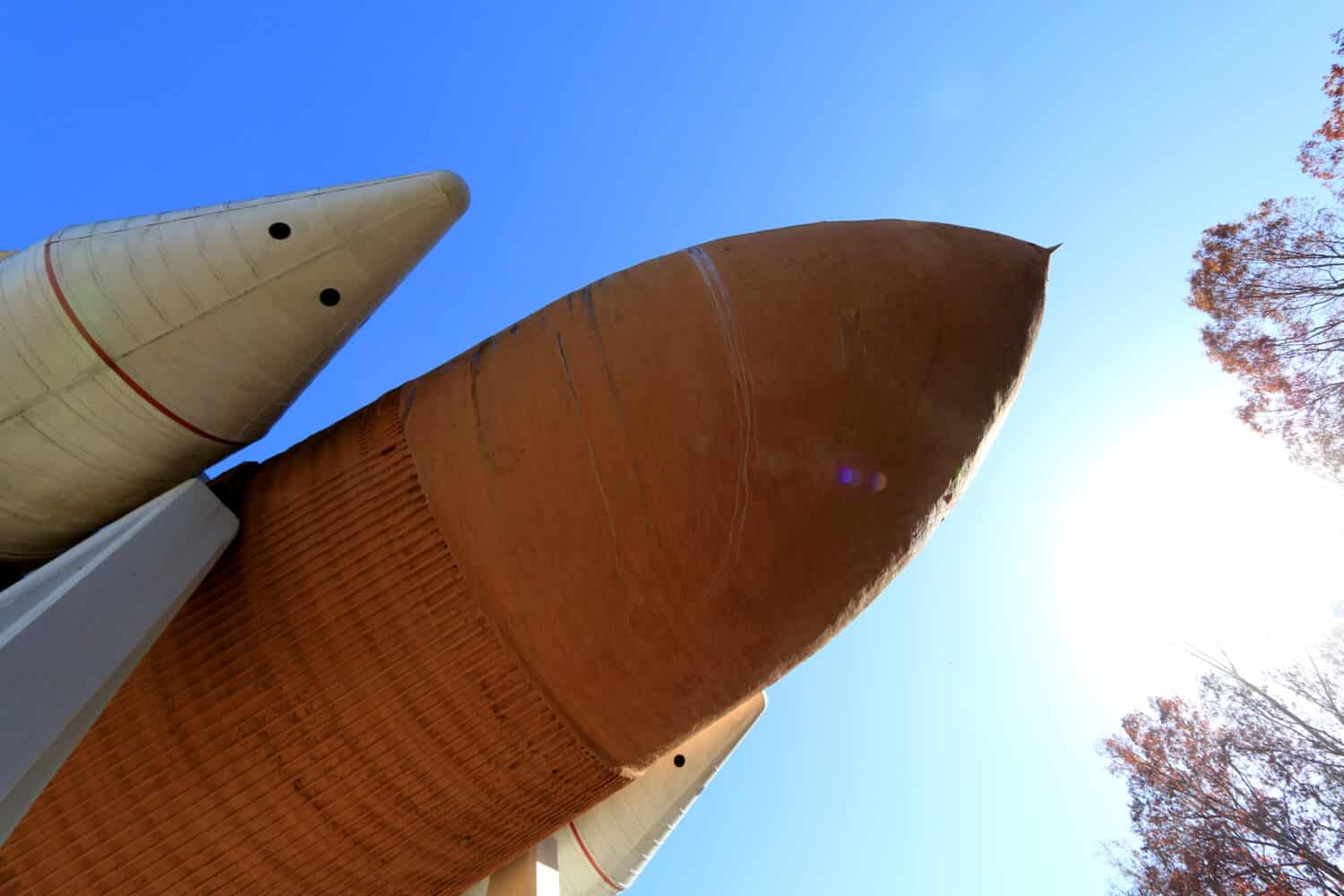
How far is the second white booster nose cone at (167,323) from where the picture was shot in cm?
278

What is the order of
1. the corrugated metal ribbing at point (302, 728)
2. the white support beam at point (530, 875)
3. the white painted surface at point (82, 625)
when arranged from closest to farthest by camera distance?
the white painted surface at point (82, 625)
the corrugated metal ribbing at point (302, 728)
the white support beam at point (530, 875)

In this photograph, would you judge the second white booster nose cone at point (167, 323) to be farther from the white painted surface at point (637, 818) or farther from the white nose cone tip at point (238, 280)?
the white painted surface at point (637, 818)

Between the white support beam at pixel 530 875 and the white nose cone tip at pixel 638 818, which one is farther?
the white nose cone tip at pixel 638 818

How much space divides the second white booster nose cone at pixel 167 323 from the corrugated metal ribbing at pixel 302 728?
649mm

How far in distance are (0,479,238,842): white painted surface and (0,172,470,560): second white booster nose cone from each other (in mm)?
428

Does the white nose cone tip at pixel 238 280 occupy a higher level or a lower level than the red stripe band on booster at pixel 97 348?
higher

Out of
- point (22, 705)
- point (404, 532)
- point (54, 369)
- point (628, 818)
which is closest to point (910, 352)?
point (404, 532)

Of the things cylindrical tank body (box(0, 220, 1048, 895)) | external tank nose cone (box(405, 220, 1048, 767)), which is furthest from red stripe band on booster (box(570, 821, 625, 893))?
external tank nose cone (box(405, 220, 1048, 767))

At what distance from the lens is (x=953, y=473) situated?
3.02 m

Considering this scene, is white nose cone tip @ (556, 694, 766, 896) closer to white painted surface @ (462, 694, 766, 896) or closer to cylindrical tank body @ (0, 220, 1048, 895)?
white painted surface @ (462, 694, 766, 896)

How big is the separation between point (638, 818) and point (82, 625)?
425cm

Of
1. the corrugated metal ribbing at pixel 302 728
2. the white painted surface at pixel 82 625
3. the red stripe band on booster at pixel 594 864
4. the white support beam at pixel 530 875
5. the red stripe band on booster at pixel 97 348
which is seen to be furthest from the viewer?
the red stripe band on booster at pixel 594 864

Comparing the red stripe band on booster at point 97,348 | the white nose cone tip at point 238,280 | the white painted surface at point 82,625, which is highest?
the white nose cone tip at point 238,280

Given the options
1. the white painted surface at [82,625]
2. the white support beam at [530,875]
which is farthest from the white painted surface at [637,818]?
the white painted surface at [82,625]
